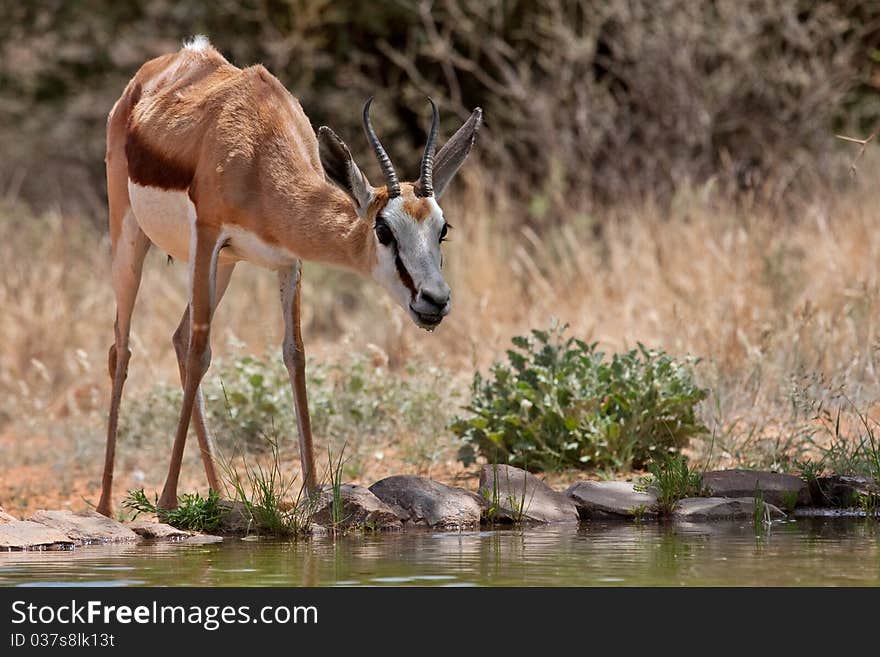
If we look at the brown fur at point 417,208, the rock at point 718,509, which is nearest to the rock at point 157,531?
the brown fur at point 417,208

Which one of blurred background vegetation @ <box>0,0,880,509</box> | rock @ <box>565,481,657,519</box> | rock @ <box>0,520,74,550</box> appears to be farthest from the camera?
blurred background vegetation @ <box>0,0,880,509</box>

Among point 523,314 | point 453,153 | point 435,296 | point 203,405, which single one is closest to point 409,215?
point 435,296

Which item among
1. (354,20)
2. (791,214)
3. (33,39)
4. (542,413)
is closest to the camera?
(542,413)

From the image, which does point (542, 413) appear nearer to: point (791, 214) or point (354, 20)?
point (791, 214)

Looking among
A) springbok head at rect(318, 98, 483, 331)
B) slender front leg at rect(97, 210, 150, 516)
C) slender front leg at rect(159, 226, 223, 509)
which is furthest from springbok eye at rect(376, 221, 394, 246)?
slender front leg at rect(97, 210, 150, 516)

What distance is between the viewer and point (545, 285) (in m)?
12.9

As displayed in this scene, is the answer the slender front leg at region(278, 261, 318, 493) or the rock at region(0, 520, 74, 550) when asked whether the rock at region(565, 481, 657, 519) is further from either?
the rock at region(0, 520, 74, 550)

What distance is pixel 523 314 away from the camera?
Result: 13.0m

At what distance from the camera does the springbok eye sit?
22.4 ft

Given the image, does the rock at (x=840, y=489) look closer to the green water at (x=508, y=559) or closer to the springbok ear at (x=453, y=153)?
the green water at (x=508, y=559)

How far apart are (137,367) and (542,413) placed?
5309 mm

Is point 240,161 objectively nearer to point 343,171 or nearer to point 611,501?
point 343,171

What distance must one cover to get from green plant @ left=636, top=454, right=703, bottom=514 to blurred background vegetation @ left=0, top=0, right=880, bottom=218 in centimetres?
536

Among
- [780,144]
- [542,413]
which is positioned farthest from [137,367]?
[780,144]
